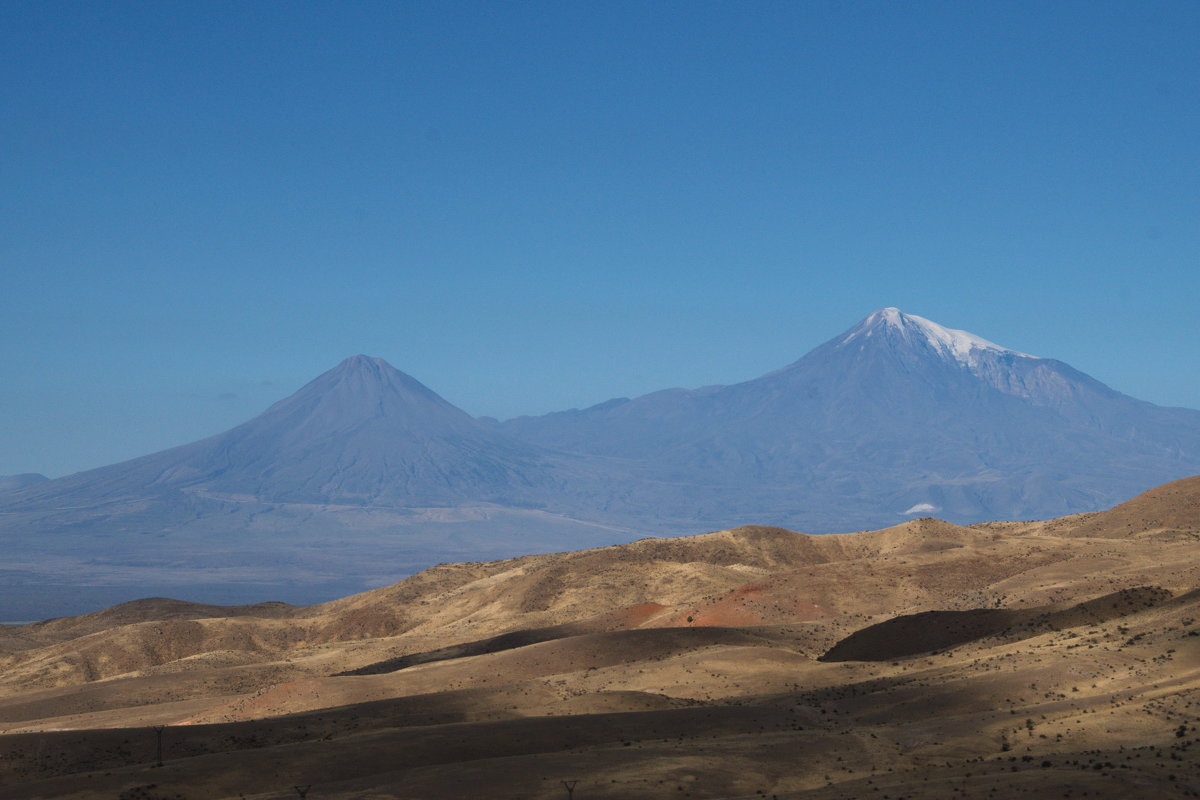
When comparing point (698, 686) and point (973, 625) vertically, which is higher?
point (973, 625)

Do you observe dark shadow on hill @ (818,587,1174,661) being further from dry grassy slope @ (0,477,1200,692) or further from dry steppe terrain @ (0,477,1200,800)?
dry grassy slope @ (0,477,1200,692)

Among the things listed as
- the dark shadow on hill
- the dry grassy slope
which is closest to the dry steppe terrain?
the dark shadow on hill

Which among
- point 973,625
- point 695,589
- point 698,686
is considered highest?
point 695,589

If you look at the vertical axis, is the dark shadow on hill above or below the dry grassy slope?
below

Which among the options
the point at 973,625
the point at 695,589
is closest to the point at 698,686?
the point at 973,625

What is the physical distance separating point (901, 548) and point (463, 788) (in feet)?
217

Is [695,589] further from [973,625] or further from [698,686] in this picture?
[698,686]

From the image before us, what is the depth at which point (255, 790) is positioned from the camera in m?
30.7

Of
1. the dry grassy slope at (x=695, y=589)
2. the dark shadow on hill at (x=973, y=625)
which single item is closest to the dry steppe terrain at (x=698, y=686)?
the dark shadow on hill at (x=973, y=625)

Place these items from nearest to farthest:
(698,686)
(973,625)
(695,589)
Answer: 1. (698,686)
2. (973,625)
3. (695,589)

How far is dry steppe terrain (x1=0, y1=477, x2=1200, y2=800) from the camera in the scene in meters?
29.8

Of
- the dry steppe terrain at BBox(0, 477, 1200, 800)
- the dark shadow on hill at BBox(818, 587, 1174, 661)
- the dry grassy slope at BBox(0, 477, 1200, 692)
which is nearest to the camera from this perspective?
the dry steppe terrain at BBox(0, 477, 1200, 800)

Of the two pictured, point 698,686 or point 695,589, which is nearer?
point 698,686

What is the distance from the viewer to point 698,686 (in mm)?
47469
